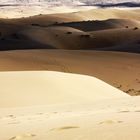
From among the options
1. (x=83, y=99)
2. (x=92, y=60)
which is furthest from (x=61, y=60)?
(x=83, y=99)

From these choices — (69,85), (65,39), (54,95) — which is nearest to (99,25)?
(65,39)

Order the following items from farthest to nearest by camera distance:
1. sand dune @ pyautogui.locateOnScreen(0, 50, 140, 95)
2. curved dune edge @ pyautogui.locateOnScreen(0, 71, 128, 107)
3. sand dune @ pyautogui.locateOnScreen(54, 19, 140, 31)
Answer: sand dune @ pyautogui.locateOnScreen(54, 19, 140, 31), sand dune @ pyautogui.locateOnScreen(0, 50, 140, 95), curved dune edge @ pyautogui.locateOnScreen(0, 71, 128, 107)

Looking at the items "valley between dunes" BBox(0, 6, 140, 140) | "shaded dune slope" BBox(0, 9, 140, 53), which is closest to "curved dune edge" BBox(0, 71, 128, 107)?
"valley between dunes" BBox(0, 6, 140, 140)

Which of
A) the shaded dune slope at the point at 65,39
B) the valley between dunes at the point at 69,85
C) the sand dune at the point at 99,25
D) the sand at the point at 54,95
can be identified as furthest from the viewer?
the sand dune at the point at 99,25

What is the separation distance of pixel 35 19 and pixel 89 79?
35.8m

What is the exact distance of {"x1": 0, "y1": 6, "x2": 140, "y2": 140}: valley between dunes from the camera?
517cm

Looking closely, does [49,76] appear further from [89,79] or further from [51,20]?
[51,20]

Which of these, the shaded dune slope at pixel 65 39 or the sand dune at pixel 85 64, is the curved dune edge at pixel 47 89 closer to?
the sand dune at pixel 85 64

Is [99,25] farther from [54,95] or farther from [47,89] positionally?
[54,95]

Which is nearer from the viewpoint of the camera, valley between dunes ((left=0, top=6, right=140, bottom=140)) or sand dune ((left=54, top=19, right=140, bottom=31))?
valley between dunes ((left=0, top=6, right=140, bottom=140))

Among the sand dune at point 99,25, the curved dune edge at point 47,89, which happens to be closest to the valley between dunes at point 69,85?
the curved dune edge at point 47,89

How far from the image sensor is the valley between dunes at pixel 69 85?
5168mm

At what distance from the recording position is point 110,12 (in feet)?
200

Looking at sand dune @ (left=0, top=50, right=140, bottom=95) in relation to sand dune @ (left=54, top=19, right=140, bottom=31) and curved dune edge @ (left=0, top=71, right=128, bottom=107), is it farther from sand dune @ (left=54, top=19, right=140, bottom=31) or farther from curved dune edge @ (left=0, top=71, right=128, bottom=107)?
sand dune @ (left=54, top=19, right=140, bottom=31)
